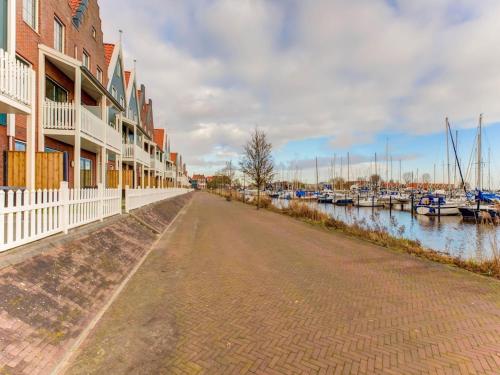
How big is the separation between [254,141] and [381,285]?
2707cm

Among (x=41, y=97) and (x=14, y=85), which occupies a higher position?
(x=41, y=97)

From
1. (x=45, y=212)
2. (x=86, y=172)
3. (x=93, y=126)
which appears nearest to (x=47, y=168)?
(x=93, y=126)

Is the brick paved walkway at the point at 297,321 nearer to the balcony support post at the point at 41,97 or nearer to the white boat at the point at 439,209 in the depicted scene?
the balcony support post at the point at 41,97

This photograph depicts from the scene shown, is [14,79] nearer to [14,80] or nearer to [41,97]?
[14,80]

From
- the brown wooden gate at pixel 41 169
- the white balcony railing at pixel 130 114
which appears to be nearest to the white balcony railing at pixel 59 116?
the brown wooden gate at pixel 41 169

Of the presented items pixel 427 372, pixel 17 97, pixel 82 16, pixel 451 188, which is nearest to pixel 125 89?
pixel 82 16

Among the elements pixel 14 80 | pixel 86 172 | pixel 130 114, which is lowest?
pixel 86 172

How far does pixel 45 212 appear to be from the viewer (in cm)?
632

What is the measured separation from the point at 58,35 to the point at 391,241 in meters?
17.0

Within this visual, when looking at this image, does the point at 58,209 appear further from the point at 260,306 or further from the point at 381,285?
the point at 381,285

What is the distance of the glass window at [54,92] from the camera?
13172 millimetres

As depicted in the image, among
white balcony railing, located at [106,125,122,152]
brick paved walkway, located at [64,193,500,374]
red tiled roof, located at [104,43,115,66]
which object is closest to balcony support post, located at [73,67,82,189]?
white balcony railing, located at [106,125,122,152]

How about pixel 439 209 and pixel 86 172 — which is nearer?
pixel 86 172

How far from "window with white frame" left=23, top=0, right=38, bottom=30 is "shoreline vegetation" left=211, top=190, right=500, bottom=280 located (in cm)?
1570
